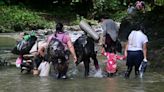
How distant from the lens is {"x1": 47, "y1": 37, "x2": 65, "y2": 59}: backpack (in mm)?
13359

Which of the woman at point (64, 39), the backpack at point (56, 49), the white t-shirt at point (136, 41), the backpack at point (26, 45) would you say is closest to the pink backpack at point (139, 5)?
the backpack at point (26, 45)

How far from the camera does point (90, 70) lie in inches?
601

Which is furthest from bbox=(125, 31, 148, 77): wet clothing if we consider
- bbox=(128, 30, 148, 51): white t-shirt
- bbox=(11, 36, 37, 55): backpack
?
bbox=(11, 36, 37, 55): backpack

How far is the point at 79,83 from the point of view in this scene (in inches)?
521

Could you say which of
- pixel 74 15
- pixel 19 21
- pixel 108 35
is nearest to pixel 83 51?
pixel 108 35

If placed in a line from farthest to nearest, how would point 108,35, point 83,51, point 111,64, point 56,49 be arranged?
point 108,35
point 111,64
point 83,51
point 56,49

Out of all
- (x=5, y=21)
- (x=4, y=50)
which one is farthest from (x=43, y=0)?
(x=4, y=50)

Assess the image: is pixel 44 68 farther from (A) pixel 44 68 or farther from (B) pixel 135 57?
(B) pixel 135 57

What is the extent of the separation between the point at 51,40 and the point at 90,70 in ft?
6.93

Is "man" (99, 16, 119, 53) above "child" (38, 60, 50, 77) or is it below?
above

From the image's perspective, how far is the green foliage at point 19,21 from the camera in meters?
34.3

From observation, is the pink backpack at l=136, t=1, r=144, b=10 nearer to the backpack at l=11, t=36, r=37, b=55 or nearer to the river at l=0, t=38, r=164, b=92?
the river at l=0, t=38, r=164, b=92

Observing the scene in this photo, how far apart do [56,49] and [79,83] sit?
106 cm

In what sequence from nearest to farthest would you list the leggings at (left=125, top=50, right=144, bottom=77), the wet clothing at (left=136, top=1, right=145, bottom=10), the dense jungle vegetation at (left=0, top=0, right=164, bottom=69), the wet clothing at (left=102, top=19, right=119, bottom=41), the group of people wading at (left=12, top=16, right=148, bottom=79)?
the group of people wading at (left=12, top=16, right=148, bottom=79)
the leggings at (left=125, top=50, right=144, bottom=77)
the wet clothing at (left=102, top=19, right=119, bottom=41)
the dense jungle vegetation at (left=0, top=0, right=164, bottom=69)
the wet clothing at (left=136, top=1, right=145, bottom=10)
